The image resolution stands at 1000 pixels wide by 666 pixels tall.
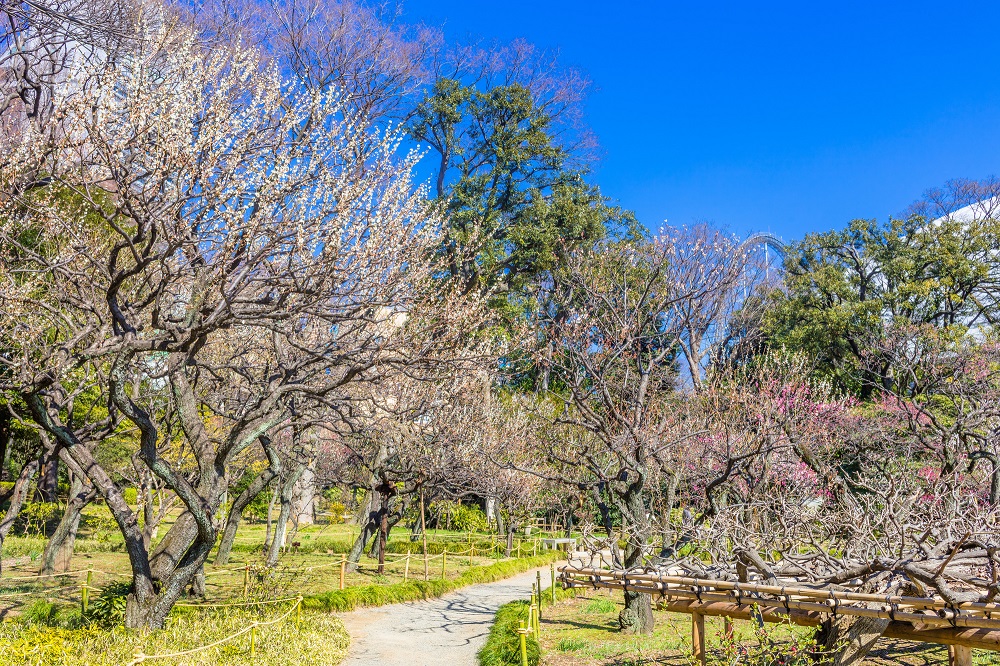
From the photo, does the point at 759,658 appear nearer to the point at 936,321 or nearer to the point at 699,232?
the point at 699,232

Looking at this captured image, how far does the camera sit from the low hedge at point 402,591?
1272cm

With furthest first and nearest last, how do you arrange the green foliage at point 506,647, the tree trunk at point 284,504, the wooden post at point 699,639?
1. the tree trunk at point 284,504
2. the green foliage at point 506,647
3. the wooden post at point 699,639

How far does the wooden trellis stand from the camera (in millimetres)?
5691

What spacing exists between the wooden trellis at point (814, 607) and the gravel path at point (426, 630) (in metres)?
3.39

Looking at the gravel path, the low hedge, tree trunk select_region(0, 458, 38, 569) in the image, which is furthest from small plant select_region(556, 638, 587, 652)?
tree trunk select_region(0, 458, 38, 569)

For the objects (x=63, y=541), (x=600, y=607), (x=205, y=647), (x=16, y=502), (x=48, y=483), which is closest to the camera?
(x=205, y=647)

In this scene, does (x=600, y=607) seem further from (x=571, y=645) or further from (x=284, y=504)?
(x=284, y=504)

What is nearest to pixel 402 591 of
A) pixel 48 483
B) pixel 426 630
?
pixel 426 630

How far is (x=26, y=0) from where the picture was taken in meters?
9.43

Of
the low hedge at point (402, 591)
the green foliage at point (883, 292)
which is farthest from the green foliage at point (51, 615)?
the green foliage at point (883, 292)

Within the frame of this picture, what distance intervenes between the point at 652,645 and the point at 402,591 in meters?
6.04

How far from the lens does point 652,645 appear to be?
1068cm

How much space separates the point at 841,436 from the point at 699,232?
792cm

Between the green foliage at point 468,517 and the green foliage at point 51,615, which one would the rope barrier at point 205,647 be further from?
the green foliage at point 468,517
